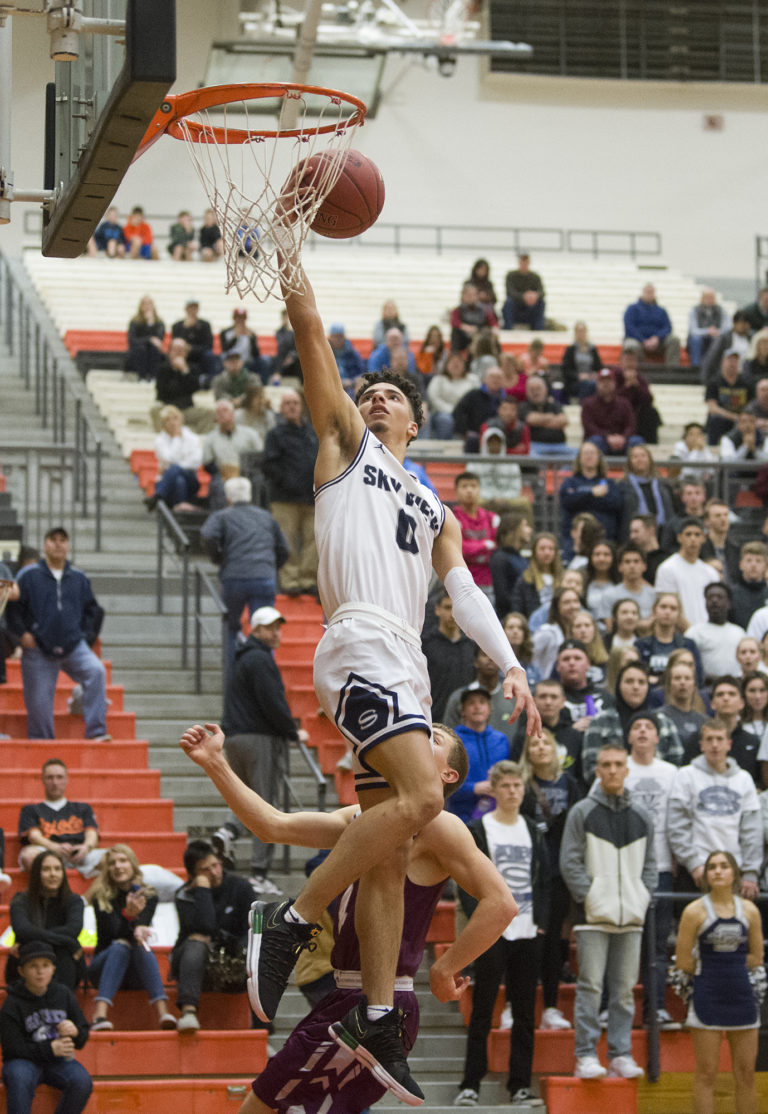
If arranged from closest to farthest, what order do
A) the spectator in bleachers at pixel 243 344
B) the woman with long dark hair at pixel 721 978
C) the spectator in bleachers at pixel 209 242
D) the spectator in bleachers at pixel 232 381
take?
the woman with long dark hair at pixel 721 978
the spectator in bleachers at pixel 232 381
the spectator in bleachers at pixel 243 344
the spectator in bleachers at pixel 209 242

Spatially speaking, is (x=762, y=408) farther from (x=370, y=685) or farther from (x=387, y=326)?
(x=370, y=685)

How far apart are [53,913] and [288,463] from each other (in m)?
5.68

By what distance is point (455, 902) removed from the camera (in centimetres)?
1145

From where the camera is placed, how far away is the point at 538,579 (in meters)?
13.8

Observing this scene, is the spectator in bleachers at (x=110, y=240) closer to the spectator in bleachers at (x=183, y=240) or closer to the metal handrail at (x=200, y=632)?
the spectator in bleachers at (x=183, y=240)

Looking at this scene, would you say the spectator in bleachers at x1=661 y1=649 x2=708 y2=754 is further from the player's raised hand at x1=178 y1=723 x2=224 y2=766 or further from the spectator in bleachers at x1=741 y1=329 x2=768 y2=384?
the spectator in bleachers at x1=741 y1=329 x2=768 y2=384

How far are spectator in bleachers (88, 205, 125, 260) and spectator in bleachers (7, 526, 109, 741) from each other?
14184mm

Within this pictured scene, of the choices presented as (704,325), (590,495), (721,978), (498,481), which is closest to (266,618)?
(721,978)

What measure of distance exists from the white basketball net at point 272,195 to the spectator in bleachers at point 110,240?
20.6m

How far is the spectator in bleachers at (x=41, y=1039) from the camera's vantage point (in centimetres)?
942

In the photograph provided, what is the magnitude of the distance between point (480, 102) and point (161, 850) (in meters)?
23.3

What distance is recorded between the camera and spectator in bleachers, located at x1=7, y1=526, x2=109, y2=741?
12500 millimetres

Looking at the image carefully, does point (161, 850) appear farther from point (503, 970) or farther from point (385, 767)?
point (385, 767)

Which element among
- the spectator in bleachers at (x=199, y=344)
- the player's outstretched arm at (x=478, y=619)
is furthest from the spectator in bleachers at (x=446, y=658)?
the spectator in bleachers at (x=199, y=344)
